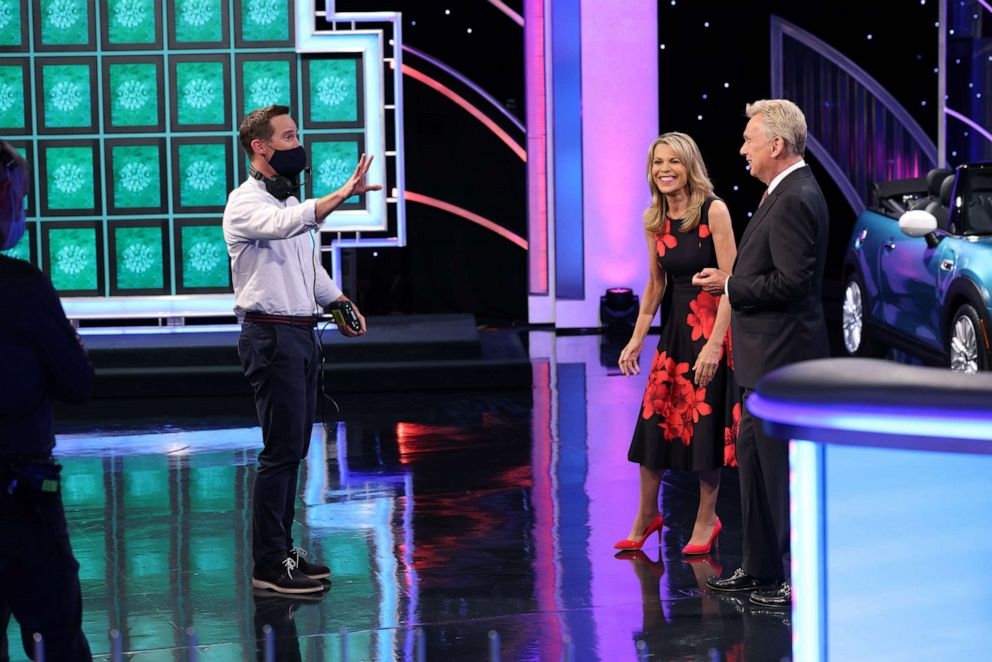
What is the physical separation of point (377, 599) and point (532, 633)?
26.8 inches

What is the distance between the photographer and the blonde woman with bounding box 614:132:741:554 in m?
5.21

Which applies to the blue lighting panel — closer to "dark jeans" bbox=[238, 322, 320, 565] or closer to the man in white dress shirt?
the man in white dress shirt

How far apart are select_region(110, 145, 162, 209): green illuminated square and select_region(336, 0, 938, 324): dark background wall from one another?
405cm

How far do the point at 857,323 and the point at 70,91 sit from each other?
20.2 ft

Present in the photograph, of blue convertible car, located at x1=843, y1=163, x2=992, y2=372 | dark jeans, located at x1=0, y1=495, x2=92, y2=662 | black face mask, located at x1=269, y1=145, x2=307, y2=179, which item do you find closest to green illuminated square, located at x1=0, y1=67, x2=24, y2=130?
black face mask, located at x1=269, y1=145, x2=307, y2=179

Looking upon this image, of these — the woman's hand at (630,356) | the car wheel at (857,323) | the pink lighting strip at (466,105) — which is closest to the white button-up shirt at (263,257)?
the woman's hand at (630,356)

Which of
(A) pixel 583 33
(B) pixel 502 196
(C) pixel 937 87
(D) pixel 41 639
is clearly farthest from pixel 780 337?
(C) pixel 937 87

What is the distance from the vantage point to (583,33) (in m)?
12.8

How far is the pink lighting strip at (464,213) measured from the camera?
567 inches

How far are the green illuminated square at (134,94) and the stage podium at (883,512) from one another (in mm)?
8393

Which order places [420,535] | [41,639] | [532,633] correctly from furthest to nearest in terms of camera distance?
[420,535], [532,633], [41,639]

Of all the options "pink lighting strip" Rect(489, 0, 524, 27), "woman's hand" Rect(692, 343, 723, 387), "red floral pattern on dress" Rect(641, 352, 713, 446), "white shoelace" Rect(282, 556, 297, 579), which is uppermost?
"pink lighting strip" Rect(489, 0, 524, 27)

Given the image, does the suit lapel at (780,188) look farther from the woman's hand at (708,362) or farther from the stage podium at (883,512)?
the stage podium at (883,512)

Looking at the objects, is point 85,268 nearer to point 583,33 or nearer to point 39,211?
point 39,211
